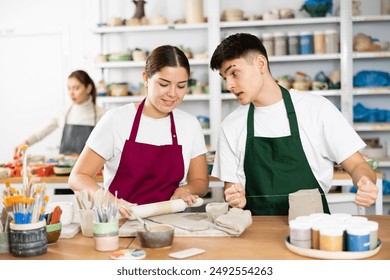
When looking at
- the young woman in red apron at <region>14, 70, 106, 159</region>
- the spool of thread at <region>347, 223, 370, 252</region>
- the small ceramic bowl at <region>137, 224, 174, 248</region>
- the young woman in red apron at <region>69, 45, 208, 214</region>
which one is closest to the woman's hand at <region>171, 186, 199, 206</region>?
the young woman in red apron at <region>69, 45, 208, 214</region>

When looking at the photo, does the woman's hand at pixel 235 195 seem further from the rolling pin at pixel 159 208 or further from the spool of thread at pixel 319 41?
the spool of thread at pixel 319 41

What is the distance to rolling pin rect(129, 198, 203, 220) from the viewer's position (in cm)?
230

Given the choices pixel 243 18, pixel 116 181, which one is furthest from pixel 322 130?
pixel 243 18

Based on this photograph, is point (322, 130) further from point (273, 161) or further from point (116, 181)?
point (116, 181)

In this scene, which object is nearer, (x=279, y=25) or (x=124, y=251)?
(x=124, y=251)

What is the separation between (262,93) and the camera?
2.71m

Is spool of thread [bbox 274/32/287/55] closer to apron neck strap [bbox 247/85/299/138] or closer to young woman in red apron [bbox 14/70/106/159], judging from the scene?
young woman in red apron [bbox 14/70/106/159]

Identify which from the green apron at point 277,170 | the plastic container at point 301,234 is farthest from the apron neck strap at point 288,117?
the plastic container at point 301,234

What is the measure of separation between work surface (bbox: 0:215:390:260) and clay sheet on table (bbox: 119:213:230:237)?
4 centimetres

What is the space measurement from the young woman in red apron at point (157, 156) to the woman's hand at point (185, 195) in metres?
0.01
